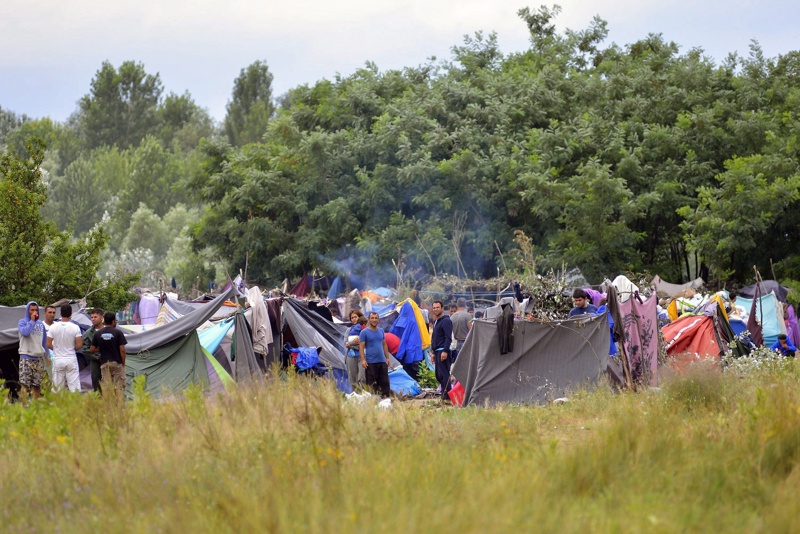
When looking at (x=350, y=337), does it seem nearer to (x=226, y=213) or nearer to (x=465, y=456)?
(x=465, y=456)

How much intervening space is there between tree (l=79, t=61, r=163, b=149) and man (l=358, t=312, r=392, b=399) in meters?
68.4

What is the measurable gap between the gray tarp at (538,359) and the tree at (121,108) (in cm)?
6957

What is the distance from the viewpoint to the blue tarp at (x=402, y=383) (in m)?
15.7

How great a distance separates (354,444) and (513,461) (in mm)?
1239

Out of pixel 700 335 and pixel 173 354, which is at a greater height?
pixel 173 354

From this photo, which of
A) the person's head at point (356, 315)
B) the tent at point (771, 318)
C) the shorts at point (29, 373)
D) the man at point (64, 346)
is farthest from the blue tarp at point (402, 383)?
the tent at point (771, 318)

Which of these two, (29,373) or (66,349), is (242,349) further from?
(29,373)

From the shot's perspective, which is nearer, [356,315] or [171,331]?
[171,331]

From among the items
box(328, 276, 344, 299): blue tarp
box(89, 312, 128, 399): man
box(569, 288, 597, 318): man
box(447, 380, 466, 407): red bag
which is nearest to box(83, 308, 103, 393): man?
box(89, 312, 128, 399): man

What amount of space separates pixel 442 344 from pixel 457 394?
1.21 meters

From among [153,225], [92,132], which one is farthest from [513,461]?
[92,132]

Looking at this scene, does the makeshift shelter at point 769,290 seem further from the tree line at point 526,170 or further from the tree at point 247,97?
the tree at point 247,97

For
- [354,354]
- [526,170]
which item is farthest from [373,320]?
[526,170]

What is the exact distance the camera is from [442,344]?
1493cm
